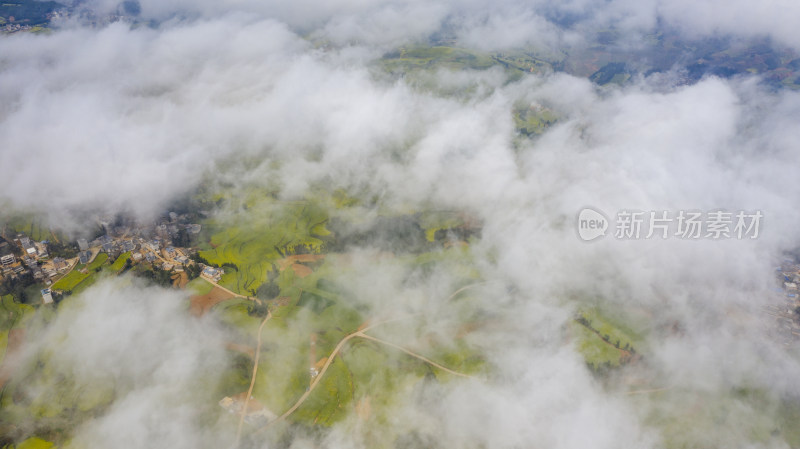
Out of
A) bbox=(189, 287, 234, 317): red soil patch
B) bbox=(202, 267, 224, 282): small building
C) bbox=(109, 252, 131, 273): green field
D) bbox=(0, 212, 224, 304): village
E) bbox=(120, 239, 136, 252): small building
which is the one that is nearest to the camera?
bbox=(189, 287, 234, 317): red soil patch

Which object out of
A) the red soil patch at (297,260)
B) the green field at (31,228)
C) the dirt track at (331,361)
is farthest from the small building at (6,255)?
the dirt track at (331,361)

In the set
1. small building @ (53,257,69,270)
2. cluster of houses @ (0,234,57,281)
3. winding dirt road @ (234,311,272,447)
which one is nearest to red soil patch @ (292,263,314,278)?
winding dirt road @ (234,311,272,447)

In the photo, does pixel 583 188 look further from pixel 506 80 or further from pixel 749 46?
pixel 749 46

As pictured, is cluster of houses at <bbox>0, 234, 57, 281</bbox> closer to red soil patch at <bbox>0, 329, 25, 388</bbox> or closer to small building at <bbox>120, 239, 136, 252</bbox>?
small building at <bbox>120, 239, 136, 252</bbox>

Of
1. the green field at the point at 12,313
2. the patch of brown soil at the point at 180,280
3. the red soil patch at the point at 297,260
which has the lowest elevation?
the red soil patch at the point at 297,260

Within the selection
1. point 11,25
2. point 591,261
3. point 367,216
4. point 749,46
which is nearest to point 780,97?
point 749,46

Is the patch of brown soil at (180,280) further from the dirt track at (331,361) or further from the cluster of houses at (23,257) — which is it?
the dirt track at (331,361)

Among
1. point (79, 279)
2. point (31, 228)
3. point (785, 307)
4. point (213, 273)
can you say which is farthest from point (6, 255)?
point (785, 307)
